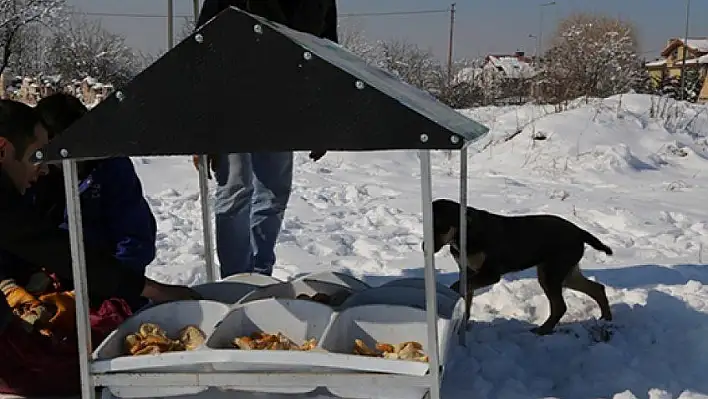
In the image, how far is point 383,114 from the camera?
69.6 inches

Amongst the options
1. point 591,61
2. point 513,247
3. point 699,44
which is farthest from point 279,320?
point 699,44

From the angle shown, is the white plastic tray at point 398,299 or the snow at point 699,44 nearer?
the white plastic tray at point 398,299

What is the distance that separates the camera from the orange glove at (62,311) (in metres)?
2.57

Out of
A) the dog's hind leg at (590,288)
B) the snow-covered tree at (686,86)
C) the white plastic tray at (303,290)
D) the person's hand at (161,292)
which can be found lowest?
the dog's hind leg at (590,288)

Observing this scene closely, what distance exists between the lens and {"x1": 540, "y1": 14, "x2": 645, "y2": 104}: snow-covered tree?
1391 centimetres

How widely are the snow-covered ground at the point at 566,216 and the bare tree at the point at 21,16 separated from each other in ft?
61.4

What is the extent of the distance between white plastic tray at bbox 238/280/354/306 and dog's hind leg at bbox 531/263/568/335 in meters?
0.89

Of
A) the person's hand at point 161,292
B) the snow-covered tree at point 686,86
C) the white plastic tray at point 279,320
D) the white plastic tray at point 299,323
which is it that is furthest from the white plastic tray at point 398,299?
the snow-covered tree at point 686,86

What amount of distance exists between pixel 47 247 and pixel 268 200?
4.27 feet

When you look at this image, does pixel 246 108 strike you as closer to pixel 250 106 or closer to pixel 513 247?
pixel 250 106

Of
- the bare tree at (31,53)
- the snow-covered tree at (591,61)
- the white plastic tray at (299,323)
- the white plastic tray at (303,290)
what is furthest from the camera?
the bare tree at (31,53)

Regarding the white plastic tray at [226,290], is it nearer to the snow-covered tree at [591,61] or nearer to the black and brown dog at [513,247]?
the black and brown dog at [513,247]

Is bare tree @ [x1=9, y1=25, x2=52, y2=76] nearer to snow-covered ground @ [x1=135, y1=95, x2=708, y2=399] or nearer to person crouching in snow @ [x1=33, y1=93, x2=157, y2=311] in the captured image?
snow-covered ground @ [x1=135, y1=95, x2=708, y2=399]

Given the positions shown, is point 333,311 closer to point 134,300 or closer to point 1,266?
point 134,300
